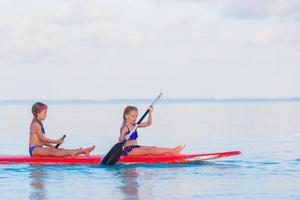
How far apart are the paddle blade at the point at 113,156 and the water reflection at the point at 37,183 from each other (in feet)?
4.49

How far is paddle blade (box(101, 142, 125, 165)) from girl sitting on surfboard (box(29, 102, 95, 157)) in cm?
57

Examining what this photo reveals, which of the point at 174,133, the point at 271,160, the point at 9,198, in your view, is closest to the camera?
the point at 9,198

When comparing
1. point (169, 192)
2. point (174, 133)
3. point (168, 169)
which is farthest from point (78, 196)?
point (174, 133)

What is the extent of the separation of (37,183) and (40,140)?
2.62 metres

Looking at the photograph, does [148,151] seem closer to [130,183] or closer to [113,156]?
[113,156]

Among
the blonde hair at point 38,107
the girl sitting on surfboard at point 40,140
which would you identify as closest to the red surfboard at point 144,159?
the girl sitting on surfboard at point 40,140

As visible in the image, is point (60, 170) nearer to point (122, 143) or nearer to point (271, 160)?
point (122, 143)

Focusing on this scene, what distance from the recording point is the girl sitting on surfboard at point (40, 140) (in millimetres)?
15719

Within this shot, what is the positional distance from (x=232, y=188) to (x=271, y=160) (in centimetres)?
514

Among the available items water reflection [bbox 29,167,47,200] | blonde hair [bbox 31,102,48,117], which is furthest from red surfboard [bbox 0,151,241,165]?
blonde hair [bbox 31,102,48,117]

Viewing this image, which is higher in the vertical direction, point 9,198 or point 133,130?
point 133,130

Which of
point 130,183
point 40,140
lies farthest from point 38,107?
point 130,183

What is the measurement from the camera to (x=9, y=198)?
461 inches

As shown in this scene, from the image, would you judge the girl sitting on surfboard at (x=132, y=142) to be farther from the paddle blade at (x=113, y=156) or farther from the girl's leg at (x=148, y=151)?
the paddle blade at (x=113, y=156)
